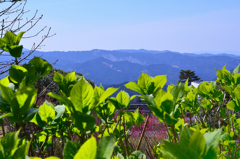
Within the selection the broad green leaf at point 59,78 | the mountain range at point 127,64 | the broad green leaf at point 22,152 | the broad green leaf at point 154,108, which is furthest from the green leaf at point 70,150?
the mountain range at point 127,64

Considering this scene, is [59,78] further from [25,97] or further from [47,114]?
[25,97]

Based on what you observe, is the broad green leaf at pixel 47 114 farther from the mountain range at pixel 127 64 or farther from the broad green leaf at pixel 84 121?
the mountain range at pixel 127 64

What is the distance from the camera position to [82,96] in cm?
49

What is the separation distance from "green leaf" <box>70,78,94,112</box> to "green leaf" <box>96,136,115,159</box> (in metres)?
0.18

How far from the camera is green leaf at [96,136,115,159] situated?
308 millimetres

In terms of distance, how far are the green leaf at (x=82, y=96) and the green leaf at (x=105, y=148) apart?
0.58 ft

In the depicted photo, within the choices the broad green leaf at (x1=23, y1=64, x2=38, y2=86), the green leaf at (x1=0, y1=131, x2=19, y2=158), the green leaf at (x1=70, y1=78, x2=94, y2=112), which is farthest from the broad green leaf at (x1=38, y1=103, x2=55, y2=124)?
the green leaf at (x1=0, y1=131, x2=19, y2=158)

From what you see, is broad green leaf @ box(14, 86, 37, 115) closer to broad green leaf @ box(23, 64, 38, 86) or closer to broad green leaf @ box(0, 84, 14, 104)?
broad green leaf @ box(0, 84, 14, 104)

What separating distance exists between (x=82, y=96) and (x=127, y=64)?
6300 inches

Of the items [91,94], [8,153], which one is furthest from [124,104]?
[8,153]

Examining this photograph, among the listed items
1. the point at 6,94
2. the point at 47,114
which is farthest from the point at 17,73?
the point at 6,94

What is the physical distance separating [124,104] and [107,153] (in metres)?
0.58

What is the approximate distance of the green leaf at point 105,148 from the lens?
0.31m

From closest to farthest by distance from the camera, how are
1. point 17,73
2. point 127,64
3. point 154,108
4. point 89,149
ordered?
point 89,149, point 154,108, point 17,73, point 127,64
